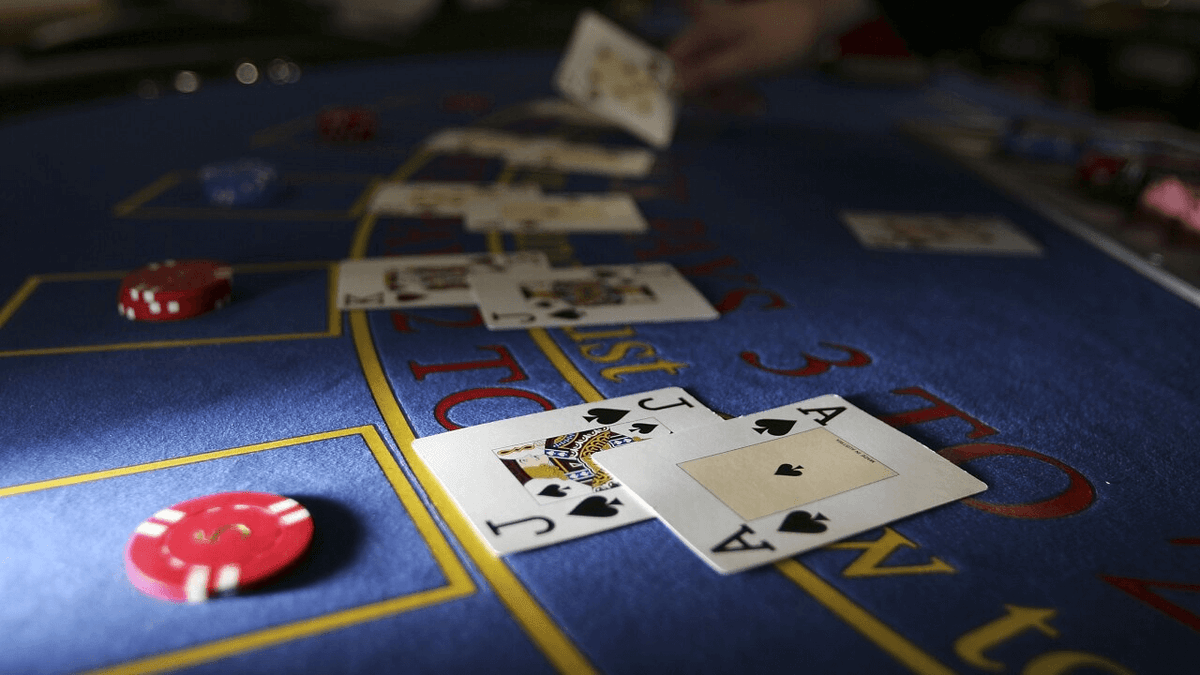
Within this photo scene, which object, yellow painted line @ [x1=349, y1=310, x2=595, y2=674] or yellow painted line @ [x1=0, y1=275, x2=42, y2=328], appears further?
yellow painted line @ [x1=0, y1=275, x2=42, y2=328]

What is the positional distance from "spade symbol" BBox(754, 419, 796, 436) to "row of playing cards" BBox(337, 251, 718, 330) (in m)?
0.64

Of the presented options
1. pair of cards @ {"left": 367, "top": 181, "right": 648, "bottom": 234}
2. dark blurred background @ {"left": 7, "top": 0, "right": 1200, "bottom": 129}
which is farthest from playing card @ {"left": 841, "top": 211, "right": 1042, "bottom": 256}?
Result: dark blurred background @ {"left": 7, "top": 0, "right": 1200, "bottom": 129}

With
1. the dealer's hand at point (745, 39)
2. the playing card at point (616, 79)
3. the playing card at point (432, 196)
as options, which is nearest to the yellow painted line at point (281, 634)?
the playing card at point (432, 196)

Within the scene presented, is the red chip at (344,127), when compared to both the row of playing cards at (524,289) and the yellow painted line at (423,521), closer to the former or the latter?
the row of playing cards at (524,289)

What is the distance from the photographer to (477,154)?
4238 mm

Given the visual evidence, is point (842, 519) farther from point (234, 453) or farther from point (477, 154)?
point (477, 154)

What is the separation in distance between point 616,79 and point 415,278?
7.49ft

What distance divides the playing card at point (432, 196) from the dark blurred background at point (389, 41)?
108 inches

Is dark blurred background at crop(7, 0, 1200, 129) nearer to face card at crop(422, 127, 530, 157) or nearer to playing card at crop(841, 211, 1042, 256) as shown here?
face card at crop(422, 127, 530, 157)

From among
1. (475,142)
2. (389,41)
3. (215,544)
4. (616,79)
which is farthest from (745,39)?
(389,41)

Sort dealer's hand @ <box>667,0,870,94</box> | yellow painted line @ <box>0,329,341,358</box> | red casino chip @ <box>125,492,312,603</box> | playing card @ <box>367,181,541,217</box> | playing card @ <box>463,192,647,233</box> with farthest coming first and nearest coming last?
dealer's hand @ <box>667,0,870,94</box>, playing card @ <box>367,181,541,217</box>, playing card @ <box>463,192,647,233</box>, yellow painted line @ <box>0,329,341,358</box>, red casino chip @ <box>125,492,312,603</box>

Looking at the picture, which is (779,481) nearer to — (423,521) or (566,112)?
(423,521)

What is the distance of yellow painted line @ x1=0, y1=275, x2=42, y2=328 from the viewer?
224 centimetres

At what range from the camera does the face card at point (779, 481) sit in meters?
1.39
